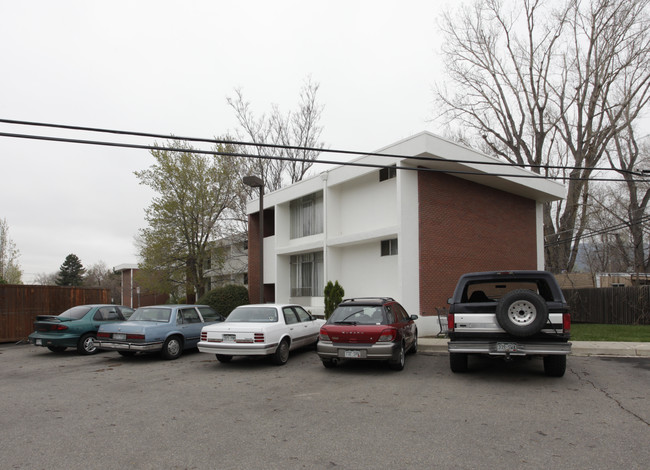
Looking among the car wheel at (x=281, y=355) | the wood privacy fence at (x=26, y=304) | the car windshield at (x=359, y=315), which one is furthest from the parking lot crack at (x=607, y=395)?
the wood privacy fence at (x=26, y=304)

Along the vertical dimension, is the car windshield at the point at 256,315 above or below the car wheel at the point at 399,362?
above

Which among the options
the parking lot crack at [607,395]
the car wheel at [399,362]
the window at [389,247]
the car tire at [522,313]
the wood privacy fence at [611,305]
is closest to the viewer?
the parking lot crack at [607,395]

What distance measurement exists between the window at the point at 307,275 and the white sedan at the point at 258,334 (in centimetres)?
846

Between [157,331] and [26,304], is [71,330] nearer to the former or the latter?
[157,331]

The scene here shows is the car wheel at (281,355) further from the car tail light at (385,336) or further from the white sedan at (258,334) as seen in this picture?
the car tail light at (385,336)

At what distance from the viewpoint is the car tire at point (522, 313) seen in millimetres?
7754

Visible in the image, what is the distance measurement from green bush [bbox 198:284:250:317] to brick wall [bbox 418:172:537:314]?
9.82 m

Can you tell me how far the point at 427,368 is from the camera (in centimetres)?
990

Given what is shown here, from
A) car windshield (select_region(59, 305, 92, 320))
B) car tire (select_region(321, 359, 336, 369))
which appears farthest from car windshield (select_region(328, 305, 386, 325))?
car windshield (select_region(59, 305, 92, 320))

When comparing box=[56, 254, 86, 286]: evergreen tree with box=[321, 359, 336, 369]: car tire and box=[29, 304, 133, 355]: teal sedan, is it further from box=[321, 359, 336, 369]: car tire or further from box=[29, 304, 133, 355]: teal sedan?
box=[321, 359, 336, 369]: car tire

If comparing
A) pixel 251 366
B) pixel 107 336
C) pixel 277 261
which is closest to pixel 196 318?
pixel 107 336

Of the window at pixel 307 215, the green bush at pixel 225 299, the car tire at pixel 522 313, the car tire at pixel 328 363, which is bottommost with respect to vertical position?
the car tire at pixel 328 363

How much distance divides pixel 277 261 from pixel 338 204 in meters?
4.91

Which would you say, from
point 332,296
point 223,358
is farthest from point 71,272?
point 223,358
